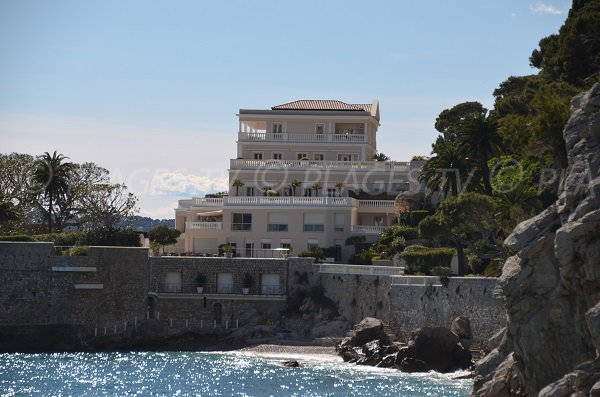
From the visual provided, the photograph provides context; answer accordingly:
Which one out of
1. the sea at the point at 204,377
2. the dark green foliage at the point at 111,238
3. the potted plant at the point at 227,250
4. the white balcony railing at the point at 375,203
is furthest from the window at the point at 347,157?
the sea at the point at 204,377

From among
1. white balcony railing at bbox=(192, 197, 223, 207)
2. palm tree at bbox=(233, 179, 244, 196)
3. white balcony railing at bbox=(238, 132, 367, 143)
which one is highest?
white balcony railing at bbox=(238, 132, 367, 143)

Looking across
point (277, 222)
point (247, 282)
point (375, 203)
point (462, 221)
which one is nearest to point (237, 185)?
point (277, 222)

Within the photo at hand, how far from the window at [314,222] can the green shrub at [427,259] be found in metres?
14.4

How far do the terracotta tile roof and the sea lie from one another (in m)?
29.9

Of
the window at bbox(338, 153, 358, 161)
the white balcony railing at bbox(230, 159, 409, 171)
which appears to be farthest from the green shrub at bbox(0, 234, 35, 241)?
the window at bbox(338, 153, 358, 161)

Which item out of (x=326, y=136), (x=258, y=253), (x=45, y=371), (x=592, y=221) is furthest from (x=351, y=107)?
(x=592, y=221)

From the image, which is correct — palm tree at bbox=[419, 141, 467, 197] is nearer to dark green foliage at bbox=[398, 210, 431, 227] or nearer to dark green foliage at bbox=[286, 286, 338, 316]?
dark green foliage at bbox=[398, 210, 431, 227]

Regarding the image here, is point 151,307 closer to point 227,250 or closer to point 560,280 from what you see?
point 227,250

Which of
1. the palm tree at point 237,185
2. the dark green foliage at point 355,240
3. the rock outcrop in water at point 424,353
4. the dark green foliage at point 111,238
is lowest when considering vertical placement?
the rock outcrop in water at point 424,353

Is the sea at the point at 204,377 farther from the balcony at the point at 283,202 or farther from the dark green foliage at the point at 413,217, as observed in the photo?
the balcony at the point at 283,202

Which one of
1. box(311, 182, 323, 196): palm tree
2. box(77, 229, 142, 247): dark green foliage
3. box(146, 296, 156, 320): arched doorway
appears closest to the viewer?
box(146, 296, 156, 320): arched doorway

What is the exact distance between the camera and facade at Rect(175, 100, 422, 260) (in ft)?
270

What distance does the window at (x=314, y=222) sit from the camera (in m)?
82.0

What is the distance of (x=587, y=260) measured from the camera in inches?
1503
